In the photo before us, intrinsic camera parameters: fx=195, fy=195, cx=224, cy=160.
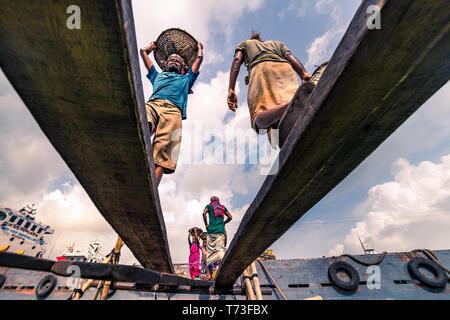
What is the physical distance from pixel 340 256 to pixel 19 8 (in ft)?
21.2

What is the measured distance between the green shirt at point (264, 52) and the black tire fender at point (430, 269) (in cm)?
593

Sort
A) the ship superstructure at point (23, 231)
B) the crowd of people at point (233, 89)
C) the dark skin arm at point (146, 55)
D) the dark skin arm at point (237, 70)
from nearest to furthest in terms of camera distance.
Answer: the crowd of people at point (233, 89)
the dark skin arm at point (237, 70)
the dark skin arm at point (146, 55)
the ship superstructure at point (23, 231)

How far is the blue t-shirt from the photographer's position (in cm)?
270

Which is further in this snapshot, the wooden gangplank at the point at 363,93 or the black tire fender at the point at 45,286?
the black tire fender at the point at 45,286

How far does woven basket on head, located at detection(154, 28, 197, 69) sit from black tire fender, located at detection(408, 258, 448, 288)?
23.0 ft

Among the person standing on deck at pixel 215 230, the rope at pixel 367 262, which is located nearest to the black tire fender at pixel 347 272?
the rope at pixel 367 262

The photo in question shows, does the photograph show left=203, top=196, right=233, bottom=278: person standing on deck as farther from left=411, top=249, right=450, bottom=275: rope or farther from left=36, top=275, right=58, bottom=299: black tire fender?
left=411, top=249, right=450, bottom=275: rope

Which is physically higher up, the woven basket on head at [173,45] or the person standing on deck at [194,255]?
the woven basket on head at [173,45]

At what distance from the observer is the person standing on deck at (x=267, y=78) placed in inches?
72.6

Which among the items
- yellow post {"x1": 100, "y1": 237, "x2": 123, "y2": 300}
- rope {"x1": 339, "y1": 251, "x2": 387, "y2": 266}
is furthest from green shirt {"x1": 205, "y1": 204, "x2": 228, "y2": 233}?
rope {"x1": 339, "y1": 251, "x2": 387, "y2": 266}

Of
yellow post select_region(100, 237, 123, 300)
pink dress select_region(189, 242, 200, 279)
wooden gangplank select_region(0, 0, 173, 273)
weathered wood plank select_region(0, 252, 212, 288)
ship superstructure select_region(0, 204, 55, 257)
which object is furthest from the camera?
ship superstructure select_region(0, 204, 55, 257)

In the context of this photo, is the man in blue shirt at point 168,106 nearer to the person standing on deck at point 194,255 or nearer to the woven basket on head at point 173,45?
the woven basket on head at point 173,45

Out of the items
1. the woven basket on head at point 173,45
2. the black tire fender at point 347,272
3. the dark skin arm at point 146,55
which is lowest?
the black tire fender at point 347,272
